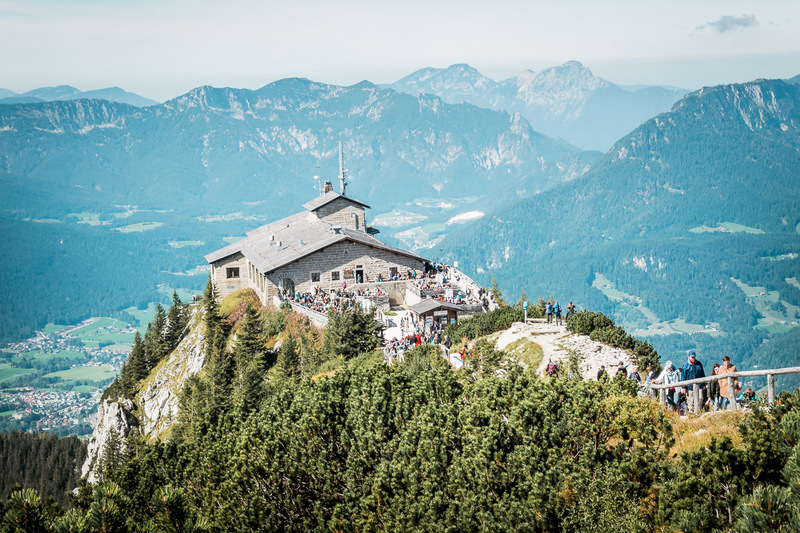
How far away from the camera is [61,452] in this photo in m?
131

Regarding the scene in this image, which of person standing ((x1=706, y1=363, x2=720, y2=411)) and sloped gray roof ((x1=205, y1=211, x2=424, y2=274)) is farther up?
sloped gray roof ((x1=205, y1=211, x2=424, y2=274))

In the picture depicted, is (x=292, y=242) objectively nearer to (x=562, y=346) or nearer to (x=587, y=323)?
(x=587, y=323)

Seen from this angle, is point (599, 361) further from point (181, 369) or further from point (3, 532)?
point (181, 369)

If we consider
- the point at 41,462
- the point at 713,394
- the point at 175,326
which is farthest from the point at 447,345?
the point at 41,462

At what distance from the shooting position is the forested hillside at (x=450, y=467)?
46.3ft

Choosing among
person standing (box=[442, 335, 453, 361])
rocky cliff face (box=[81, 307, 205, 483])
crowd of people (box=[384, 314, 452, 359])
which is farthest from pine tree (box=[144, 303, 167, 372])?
person standing (box=[442, 335, 453, 361])

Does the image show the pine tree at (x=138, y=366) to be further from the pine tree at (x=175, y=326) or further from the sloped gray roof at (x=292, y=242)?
the sloped gray roof at (x=292, y=242)

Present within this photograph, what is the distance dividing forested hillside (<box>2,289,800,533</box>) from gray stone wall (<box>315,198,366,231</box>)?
51.6 meters

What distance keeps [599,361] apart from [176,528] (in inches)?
922

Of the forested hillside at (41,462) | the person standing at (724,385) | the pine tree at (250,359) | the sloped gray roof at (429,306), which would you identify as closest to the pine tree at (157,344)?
the pine tree at (250,359)

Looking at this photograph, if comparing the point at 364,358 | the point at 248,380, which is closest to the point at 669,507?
the point at 364,358

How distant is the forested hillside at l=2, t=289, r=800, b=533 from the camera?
14.1 metres

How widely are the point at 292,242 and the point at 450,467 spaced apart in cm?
5313

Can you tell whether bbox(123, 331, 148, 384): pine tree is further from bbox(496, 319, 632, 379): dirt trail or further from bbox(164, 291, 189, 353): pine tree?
bbox(496, 319, 632, 379): dirt trail
